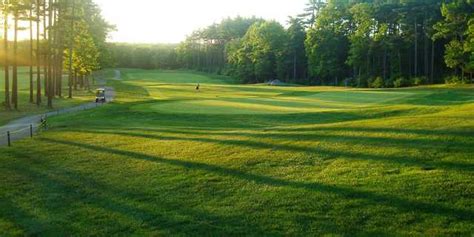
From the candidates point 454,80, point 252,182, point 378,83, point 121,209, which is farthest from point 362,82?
point 121,209

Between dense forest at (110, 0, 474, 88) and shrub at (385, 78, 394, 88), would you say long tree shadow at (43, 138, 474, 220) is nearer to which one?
dense forest at (110, 0, 474, 88)

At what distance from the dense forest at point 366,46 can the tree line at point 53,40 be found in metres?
35.7

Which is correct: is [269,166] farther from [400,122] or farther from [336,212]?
[400,122]

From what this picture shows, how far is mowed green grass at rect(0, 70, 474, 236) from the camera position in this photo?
9742 millimetres

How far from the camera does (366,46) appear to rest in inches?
3036

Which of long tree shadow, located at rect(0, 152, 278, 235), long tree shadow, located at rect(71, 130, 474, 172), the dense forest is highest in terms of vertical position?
the dense forest

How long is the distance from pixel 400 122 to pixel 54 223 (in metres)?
12.2

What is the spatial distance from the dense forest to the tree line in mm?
35689

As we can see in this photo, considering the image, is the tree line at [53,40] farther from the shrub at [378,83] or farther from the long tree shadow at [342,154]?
the shrub at [378,83]

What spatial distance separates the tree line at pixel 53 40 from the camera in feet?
123

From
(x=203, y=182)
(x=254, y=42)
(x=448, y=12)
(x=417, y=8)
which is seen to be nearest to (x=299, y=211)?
(x=203, y=182)

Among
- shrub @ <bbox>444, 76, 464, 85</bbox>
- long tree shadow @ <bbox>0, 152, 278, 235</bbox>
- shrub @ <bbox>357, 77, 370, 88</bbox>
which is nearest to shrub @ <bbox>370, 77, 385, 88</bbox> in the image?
shrub @ <bbox>357, 77, 370, 88</bbox>

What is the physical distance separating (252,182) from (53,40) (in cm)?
4092

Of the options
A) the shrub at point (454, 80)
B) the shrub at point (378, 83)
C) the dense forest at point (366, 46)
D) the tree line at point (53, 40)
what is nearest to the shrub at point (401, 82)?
the dense forest at point (366, 46)
